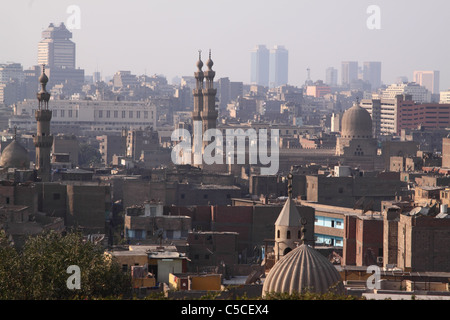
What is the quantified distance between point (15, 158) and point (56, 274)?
2369 cm

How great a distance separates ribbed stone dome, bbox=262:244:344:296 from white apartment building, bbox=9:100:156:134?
109557mm

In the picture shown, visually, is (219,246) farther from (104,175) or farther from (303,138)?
(303,138)

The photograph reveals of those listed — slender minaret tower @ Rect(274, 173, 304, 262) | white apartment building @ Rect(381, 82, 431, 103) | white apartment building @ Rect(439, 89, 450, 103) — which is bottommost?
slender minaret tower @ Rect(274, 173, 304, 262)

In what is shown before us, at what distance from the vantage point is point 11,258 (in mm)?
27672

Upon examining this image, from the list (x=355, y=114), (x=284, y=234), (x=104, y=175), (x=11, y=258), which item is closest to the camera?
(x=11, y=258)

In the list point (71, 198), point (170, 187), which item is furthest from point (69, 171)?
point (71, 198)

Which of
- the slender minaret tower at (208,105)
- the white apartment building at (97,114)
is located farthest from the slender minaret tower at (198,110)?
the white apartment building at (97,114)

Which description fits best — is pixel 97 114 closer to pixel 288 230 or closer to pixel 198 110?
pixel 198 110

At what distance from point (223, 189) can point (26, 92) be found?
14108cm

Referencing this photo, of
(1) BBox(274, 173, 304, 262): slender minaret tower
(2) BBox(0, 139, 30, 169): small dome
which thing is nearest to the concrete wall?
(2) BBox(0, 139, 30, 169): small dome

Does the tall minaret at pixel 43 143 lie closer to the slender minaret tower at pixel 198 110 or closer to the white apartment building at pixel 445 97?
the slender minaret tower at pixel 198 110

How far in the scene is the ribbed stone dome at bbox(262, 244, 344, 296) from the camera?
81.8ft

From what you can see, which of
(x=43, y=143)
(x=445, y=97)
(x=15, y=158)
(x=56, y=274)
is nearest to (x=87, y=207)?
(x=43, y=143)

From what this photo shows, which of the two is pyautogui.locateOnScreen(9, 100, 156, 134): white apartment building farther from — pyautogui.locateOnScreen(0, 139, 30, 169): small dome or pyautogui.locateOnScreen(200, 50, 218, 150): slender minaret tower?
pyautogui.locateOnScreen(0, 139, 30, 169): small dome
